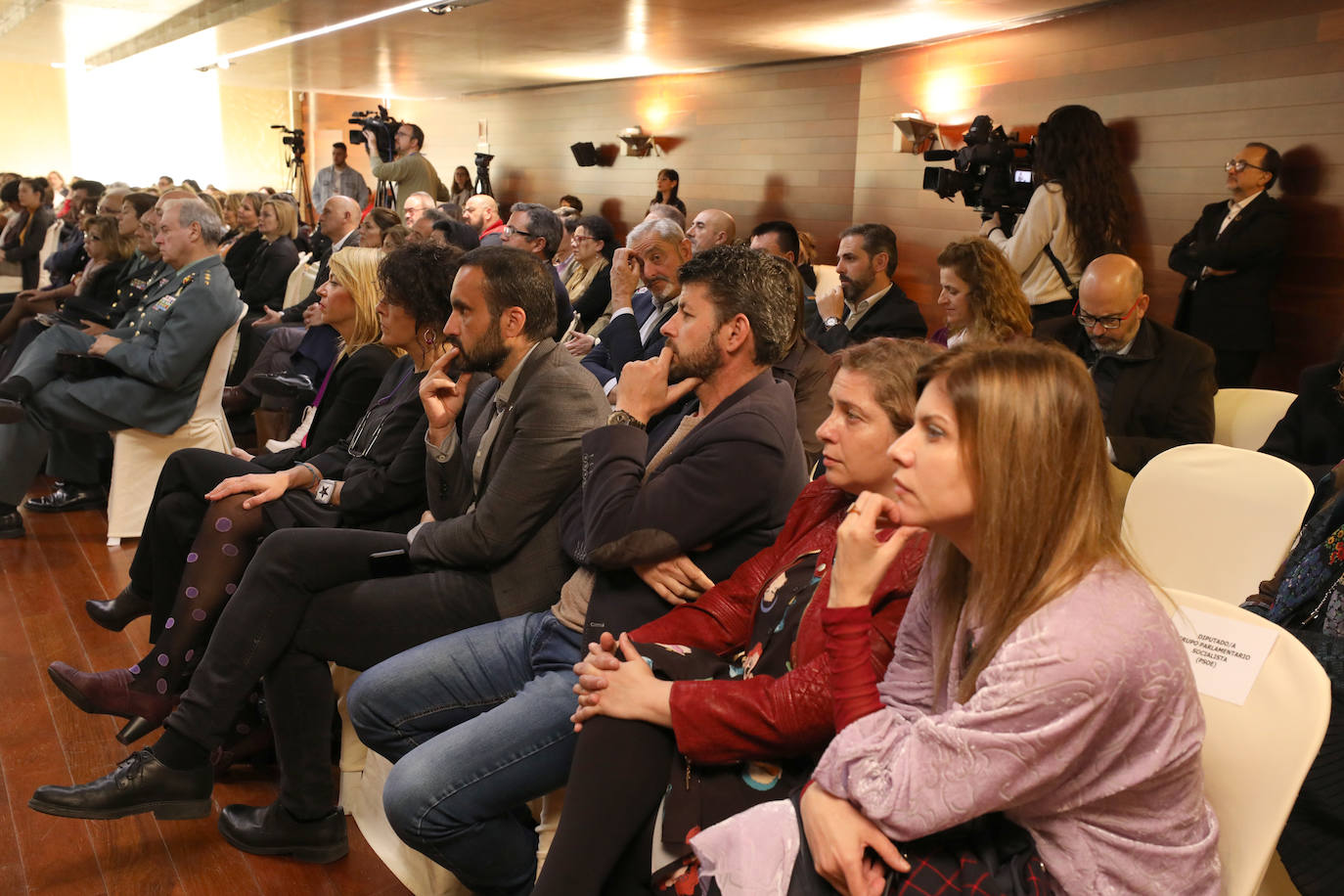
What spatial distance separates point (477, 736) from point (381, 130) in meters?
9.21

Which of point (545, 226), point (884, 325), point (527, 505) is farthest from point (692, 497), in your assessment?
point (545, 226)

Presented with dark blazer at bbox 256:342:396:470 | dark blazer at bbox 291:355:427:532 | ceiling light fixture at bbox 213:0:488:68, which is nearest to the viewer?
dark blazer at bbox 291:355:427:532

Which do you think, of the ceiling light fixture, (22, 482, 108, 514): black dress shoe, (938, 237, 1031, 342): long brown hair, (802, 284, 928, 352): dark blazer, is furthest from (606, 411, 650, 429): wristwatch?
the ceiling light fixture

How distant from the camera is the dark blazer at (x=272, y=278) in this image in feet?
20.9

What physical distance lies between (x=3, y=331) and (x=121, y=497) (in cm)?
219

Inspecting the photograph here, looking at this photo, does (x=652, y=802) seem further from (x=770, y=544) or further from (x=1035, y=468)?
(x=1035, y=468)

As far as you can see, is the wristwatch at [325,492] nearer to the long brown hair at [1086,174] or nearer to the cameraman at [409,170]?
the long brown hair at [1086,174]

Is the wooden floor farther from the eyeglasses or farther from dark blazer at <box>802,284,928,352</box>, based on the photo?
dark blazer at <box>802,284,928,352</box>

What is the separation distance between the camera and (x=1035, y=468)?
1110 mm

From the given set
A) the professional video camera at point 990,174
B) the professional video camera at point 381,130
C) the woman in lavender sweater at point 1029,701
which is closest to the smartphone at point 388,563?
the woman in lavender sweater at point 1029,701

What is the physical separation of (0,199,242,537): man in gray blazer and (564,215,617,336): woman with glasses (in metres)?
1.67

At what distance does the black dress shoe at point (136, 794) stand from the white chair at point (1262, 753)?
71.8 inches

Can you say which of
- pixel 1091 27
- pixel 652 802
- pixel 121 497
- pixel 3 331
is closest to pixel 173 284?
pixel 121 497

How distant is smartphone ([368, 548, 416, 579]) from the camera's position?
219cm
